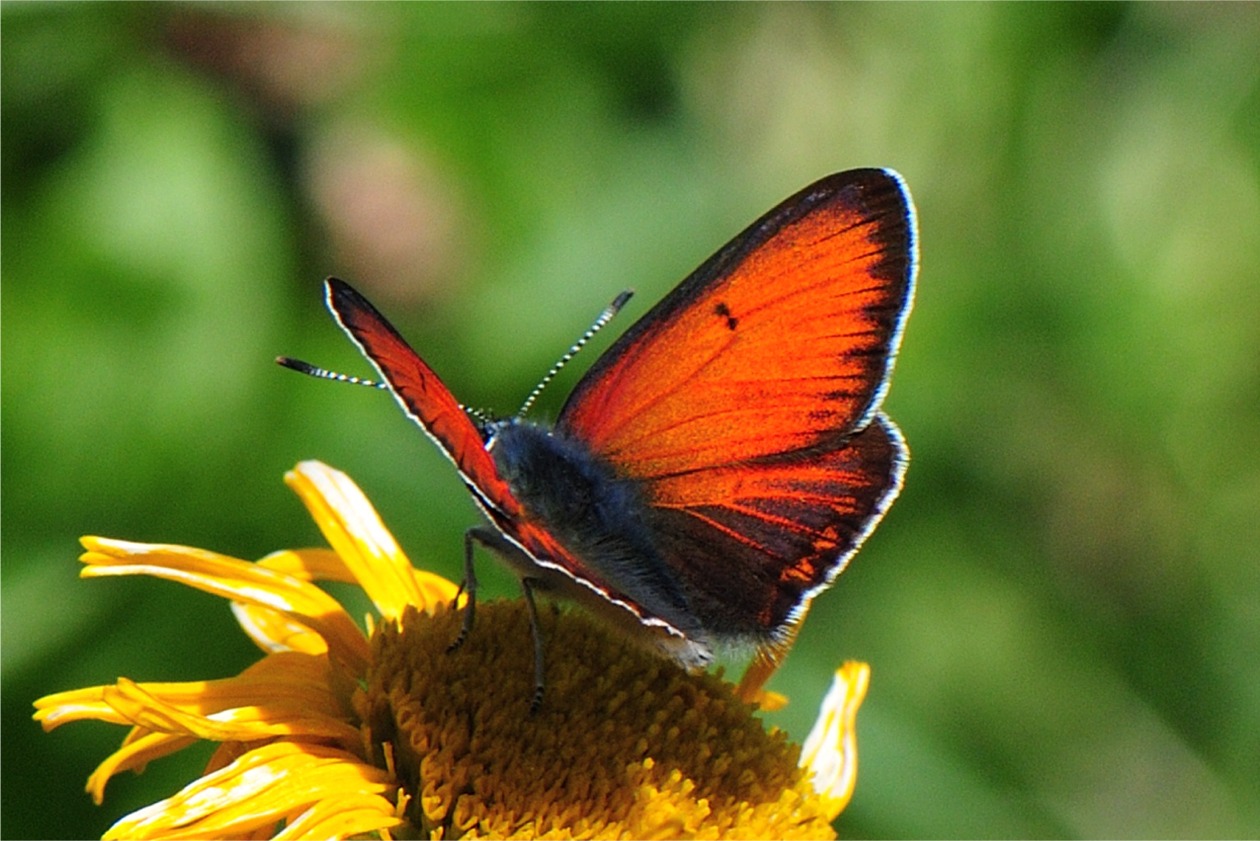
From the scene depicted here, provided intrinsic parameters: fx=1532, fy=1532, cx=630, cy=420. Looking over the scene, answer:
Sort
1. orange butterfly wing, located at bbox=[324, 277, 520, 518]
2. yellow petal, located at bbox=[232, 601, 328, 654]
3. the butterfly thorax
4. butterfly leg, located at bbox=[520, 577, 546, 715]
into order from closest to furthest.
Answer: orange butterfly wing, located at bbox=[324, 277, 520, 518]
butterfly leg, located at bbox=[520, 577, 546, 715]
the butterfly thorax
yellow petal, located at bbox=[232, 601, 328, 654]

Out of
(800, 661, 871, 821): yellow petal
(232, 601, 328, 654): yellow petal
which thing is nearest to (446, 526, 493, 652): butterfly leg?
(232, 601, 328, 654): yellow petal

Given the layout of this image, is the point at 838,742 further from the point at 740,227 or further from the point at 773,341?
the point at 740,227

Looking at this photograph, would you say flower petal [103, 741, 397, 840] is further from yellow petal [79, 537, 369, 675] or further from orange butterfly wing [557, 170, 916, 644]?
orange butterfly wing [557, 170, 916, 644]

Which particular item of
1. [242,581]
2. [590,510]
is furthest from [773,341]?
[242,581]

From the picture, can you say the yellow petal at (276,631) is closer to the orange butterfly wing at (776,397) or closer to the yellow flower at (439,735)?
the yellow flower at (439,735)

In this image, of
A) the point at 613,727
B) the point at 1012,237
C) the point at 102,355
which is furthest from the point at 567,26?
the point at 613,727

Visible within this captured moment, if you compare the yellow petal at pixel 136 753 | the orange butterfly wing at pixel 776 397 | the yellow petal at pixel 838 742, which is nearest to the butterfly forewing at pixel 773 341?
the orange butterfly wing at pixel 776 397
